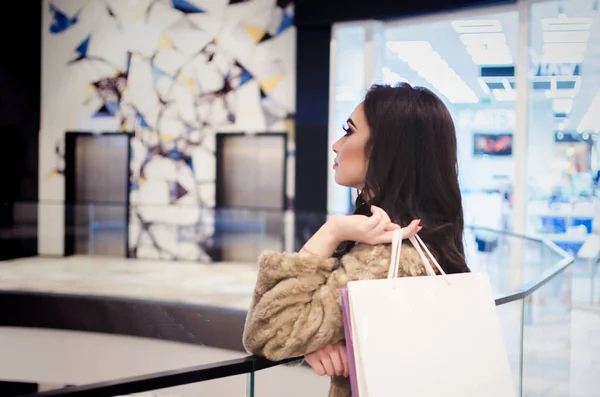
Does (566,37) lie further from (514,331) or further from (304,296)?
(304,296)

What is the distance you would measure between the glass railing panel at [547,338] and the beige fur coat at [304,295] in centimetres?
173

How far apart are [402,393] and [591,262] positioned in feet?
24.4

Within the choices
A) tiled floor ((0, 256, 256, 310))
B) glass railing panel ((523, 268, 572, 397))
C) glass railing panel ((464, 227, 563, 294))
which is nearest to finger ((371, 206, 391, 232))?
glass railing panel ((523, 268, 572, 397))

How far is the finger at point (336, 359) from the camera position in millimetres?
1333

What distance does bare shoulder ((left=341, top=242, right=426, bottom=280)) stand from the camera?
1.30 metres

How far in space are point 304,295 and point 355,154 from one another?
0.34 metres

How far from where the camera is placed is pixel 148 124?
11.2m

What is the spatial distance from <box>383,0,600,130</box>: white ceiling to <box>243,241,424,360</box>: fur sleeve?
22.9 ft

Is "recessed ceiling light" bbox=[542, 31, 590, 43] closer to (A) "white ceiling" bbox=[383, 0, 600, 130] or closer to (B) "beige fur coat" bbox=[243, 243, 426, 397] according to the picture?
(A) "white ceiling" bbox=[383, 0, 600, 130]

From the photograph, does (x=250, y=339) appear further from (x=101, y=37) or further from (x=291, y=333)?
(x=101, y=37)

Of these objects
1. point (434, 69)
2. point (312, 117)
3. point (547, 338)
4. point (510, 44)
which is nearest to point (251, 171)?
point (312, 117)

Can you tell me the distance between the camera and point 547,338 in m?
3.79

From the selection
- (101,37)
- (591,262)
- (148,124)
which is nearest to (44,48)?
(101,37)

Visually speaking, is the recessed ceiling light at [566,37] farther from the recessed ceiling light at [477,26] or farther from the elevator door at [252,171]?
the elevator door at [252,171]
